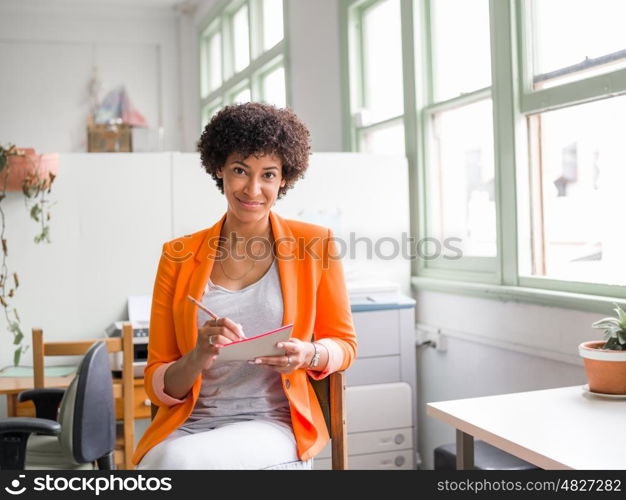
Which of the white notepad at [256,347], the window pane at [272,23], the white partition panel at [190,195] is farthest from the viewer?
the window pane at [272,23]

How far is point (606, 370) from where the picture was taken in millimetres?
1814

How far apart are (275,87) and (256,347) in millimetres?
4172

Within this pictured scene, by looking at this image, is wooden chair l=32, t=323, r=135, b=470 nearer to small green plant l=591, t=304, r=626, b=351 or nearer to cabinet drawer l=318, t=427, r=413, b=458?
cabinet drawer l=318, t=427, r=413, b=458

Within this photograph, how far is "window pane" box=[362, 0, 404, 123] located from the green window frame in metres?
0.23

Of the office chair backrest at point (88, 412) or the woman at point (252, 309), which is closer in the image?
the woman at point (252, 309)

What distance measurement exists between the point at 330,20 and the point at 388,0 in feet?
2.00

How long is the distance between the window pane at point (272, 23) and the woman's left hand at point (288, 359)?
391cm

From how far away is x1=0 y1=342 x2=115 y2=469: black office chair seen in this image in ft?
6.97

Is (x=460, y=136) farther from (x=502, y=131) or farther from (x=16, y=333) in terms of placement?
(x=16, y=333)

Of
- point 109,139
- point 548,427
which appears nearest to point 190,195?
point 109,139

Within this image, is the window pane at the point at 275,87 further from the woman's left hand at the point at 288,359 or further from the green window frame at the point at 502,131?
the woman's left hand at the point at 288,359

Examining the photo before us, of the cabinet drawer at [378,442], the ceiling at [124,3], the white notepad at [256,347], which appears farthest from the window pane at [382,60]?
the ceiling at [124,3]

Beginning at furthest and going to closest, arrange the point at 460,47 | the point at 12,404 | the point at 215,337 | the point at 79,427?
1. the point at 460,47
2. the point at 12,404
3. the point at 79,427
4. the point at 215,337

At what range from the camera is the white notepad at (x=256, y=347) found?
149 cm
